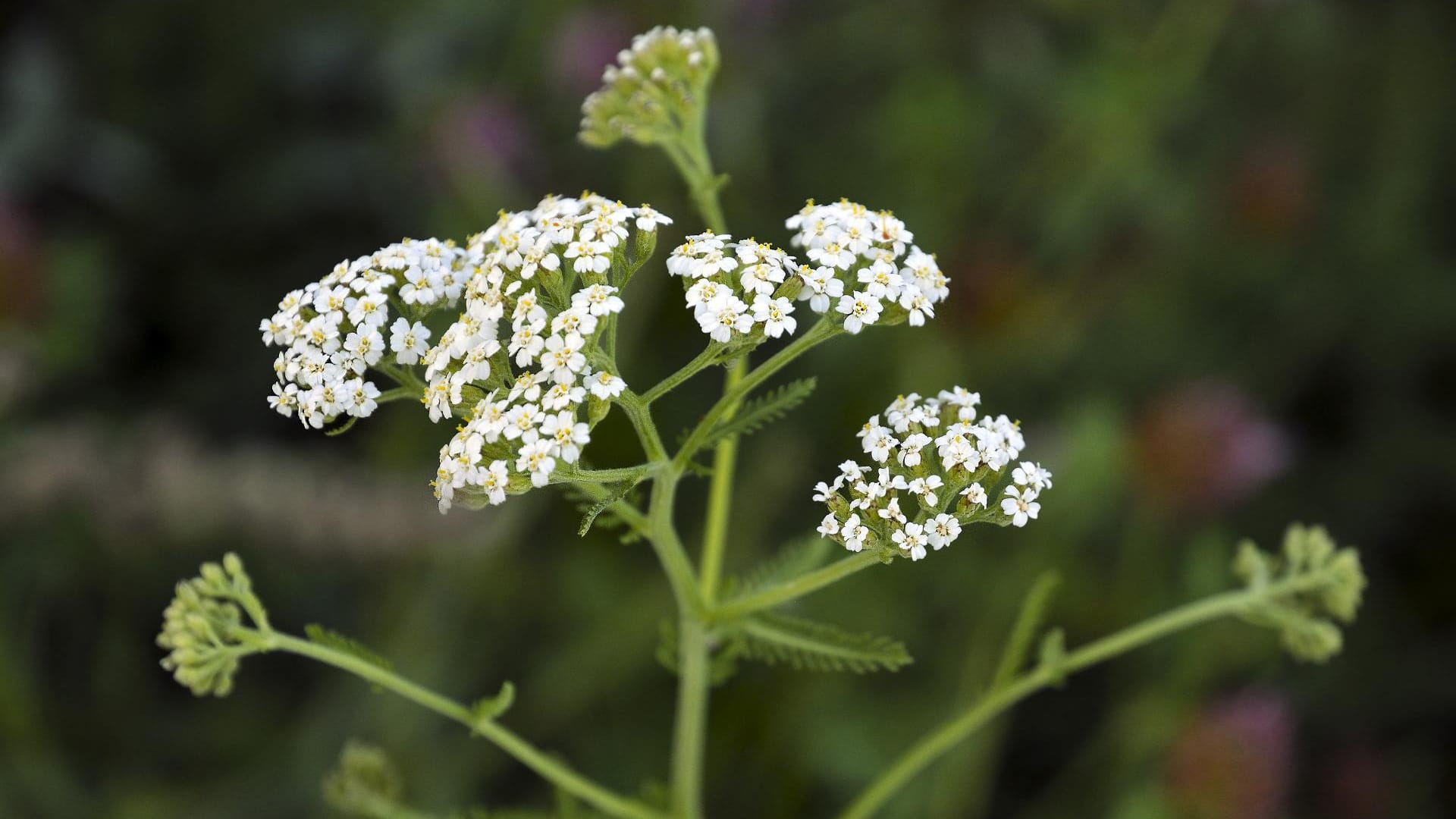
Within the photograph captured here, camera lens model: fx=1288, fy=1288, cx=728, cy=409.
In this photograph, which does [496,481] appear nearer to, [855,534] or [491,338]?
[491,338]

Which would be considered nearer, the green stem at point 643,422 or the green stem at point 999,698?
the green stem at point 643,422

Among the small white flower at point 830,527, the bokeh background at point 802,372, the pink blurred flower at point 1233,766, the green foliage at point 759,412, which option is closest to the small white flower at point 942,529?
the small white flower at point 830,527

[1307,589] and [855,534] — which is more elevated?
[1307,589]

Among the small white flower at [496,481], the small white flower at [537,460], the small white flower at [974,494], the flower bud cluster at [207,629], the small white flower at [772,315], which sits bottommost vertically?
the flower bud cluster at [207,629]

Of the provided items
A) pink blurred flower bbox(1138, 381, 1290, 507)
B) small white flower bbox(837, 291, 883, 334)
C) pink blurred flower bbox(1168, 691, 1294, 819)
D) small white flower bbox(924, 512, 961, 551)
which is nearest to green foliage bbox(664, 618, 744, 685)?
small white flower bbox(924, 512, 961, 551)

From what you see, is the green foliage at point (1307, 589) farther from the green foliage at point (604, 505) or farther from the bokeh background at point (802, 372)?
the green foliage at point (604, 505)

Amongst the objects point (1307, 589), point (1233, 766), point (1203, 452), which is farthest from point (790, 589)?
point (1203, 452)

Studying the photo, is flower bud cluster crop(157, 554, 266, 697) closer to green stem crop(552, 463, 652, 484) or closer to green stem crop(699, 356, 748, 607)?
green stem crop(552, 463, 652, 484)
